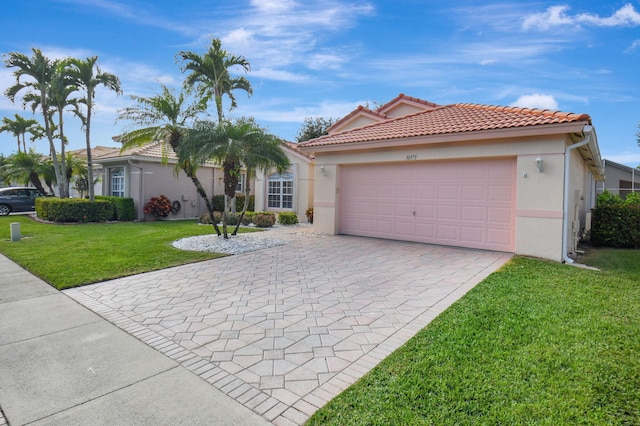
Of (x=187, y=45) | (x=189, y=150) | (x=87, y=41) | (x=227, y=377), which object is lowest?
(x=227, y=377)

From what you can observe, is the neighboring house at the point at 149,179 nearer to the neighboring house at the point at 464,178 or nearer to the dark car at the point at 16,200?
the dark car at the point at 16,200

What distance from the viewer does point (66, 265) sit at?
7.93 meters

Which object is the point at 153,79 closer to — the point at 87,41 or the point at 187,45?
the point at 87,41

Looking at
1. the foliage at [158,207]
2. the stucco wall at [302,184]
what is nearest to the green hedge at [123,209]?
the foliage at [158,207]

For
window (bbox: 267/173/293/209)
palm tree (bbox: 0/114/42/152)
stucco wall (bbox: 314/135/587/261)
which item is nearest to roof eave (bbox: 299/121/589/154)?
stucco wall (bbox: 314/135/587/261)

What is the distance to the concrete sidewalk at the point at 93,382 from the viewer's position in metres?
2.82

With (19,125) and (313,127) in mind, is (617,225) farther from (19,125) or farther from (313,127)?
(19,125)

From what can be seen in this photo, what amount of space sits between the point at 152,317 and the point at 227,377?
2.15m

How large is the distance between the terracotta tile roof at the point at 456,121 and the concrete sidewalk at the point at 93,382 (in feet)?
29.7

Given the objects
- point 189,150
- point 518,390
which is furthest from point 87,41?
point 518,390

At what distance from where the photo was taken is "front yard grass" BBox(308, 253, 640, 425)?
2.78m

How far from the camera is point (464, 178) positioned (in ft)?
33.8

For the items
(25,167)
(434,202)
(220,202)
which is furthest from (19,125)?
(434,202)

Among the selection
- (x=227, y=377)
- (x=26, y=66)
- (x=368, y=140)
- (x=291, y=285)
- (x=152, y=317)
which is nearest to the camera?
(x=227, y=377)
